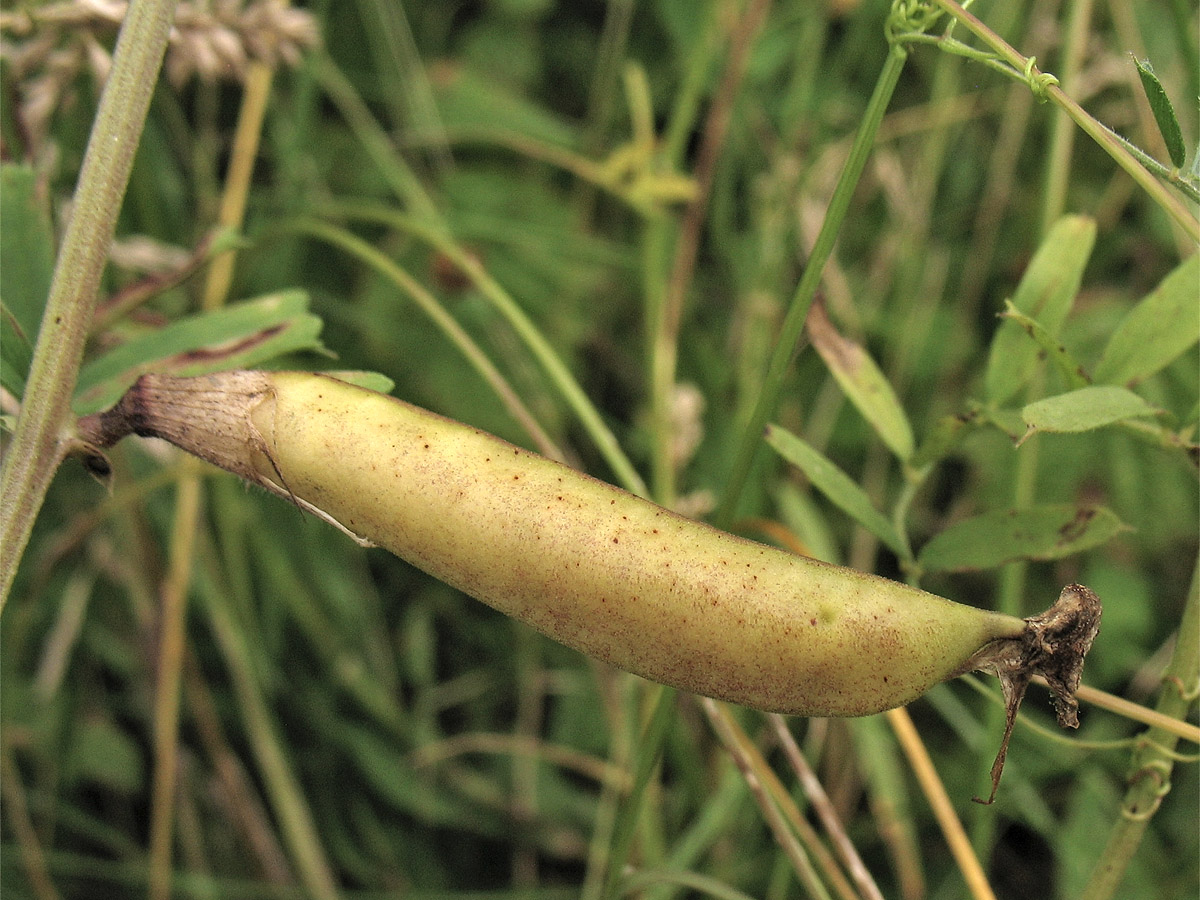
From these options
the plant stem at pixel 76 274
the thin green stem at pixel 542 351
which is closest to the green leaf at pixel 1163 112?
the thin green stem at pixel 542 351

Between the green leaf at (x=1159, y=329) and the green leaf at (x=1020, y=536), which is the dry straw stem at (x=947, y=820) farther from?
the green leaf at (x=1159, y=329)

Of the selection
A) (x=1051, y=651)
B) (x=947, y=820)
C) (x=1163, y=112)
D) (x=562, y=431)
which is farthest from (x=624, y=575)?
(x=562, y=431)

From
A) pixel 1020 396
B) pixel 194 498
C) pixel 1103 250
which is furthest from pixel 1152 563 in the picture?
pixel 194 498

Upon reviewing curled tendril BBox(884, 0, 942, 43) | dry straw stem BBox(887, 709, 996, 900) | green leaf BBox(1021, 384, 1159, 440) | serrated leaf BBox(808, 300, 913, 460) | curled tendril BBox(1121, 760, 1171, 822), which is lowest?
dry straw stem BBox(887, 709, 996, 900)

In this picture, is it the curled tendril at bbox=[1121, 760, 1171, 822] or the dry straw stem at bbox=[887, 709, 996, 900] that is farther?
the dry straw stem at bbox=[887, 709, 996, 900]

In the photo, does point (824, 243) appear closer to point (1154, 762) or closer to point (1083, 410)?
point (1083, 410)

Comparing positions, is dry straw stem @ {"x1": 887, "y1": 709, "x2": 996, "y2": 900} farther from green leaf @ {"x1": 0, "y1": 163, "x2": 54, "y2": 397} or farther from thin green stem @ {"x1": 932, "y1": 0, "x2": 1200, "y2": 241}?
green leaf @ {"x1": 0, "y1": 163, "x2": 54, "y2": 397}

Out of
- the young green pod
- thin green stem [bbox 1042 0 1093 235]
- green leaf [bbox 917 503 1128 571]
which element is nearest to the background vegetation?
thin green stem [bbox 1042 0 1093 235]
